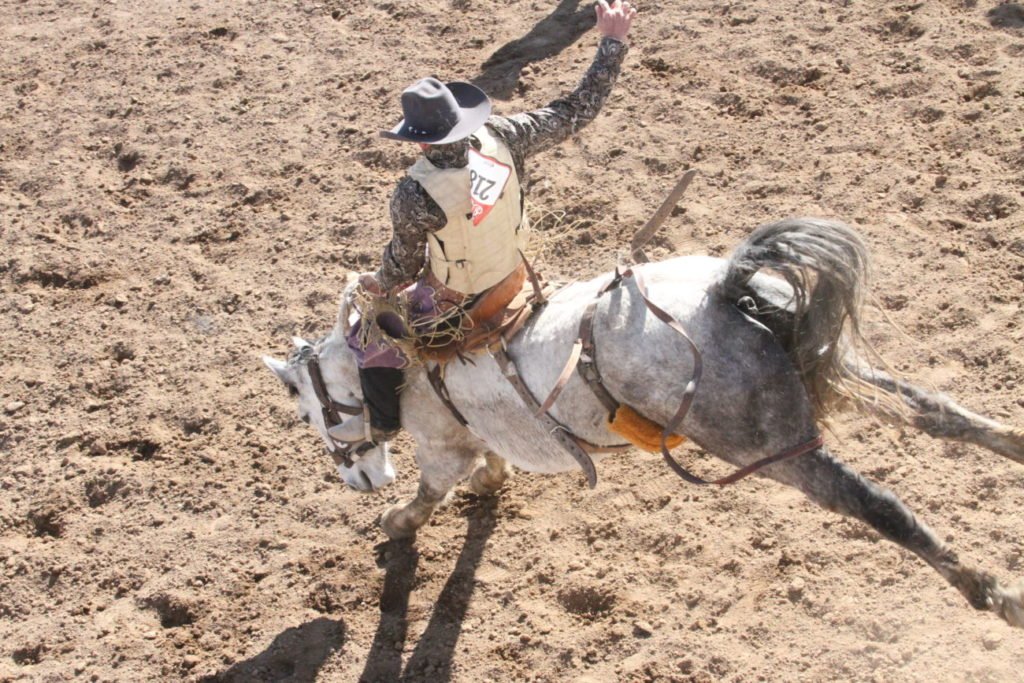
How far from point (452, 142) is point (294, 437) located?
277 cm

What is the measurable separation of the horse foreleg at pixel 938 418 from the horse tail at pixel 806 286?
28 cm

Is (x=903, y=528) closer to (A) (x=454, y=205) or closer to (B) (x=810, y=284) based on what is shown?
(B) (x=810, y=284)

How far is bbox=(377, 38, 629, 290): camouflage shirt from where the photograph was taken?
3908mm

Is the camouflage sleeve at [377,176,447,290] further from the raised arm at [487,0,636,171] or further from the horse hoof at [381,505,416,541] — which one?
Result: the horse hoof at [381,505,416,541]

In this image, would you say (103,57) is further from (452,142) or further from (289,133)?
(452,142)

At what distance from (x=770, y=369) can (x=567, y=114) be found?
1640 mm

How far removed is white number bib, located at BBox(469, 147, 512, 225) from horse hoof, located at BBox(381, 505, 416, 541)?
6.32 feet

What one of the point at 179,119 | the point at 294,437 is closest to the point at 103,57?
the point at 179,119

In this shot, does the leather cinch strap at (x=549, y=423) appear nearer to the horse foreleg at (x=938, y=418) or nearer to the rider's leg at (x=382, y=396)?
the rider's leg at (x=382, y=396)

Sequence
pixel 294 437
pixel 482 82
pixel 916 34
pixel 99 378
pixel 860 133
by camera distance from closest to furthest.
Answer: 1. pixel 294 437
2. pixel 99 378
3. pixel 860 133
4. pixel 916 34
5. pixel 482 82

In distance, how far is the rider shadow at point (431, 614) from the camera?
489cm

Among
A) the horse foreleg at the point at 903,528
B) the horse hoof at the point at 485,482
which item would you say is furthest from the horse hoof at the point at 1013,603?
the horse hoof at the point at 485,482

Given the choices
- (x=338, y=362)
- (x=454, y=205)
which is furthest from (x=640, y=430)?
(x=338, y=362)

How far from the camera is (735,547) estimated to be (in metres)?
5.00
